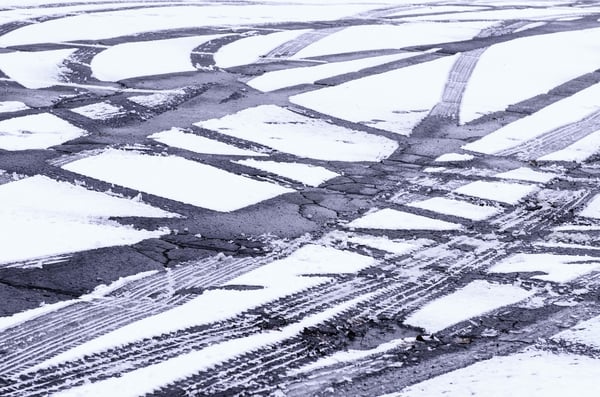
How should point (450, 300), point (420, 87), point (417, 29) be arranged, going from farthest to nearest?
point (417, 29), point (420, 87), point (450, 300)

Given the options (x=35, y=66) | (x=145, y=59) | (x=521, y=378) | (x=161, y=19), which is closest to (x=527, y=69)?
(x=145, y=59)

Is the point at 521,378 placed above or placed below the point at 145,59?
above

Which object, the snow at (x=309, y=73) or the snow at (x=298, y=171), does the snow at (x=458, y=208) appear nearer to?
the snow at (x=298, y=171)

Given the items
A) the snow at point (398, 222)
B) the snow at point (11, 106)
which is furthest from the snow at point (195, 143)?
the snow at point (398, 222)

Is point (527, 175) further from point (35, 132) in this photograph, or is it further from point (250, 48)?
point (250, 48)

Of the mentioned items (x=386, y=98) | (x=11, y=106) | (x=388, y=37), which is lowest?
(x=388, y=37)

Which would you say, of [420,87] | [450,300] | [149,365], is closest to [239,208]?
[450,300]

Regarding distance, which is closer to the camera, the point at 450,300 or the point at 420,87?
the point at 450,300

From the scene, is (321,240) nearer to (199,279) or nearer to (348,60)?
(199,279)
